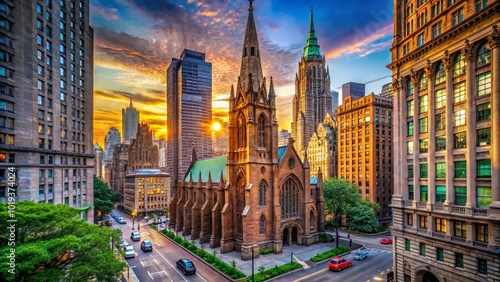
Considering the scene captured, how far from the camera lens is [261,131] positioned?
150ft

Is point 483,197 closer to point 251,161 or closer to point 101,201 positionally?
point 251,161

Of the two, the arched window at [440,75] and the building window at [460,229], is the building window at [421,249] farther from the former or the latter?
the arched window at [440,75]

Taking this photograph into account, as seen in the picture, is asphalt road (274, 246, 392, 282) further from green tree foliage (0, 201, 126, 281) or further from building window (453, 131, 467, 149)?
green tree foliage (0, 201, 126, 281)

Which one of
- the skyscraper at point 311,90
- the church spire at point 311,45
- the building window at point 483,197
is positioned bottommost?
the building window at point 483,197

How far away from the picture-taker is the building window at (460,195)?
2389cm

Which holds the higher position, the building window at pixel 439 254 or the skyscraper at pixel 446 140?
the skyscraper at pixel 446 140

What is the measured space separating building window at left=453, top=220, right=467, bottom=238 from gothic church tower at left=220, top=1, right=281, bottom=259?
79.6ft

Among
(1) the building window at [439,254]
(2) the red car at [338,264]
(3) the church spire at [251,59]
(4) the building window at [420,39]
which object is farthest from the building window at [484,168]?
(3) the church spire at [251,59]

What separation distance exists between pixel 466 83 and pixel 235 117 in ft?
106

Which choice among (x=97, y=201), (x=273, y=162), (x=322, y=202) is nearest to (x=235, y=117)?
(x=273, y=162)

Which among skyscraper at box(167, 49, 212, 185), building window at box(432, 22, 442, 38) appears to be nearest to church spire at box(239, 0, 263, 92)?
building window at box(432, 22, 442, 38)

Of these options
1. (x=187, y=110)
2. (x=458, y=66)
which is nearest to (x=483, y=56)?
(x=458, y=66)

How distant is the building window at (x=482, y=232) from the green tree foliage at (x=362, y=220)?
115 ft

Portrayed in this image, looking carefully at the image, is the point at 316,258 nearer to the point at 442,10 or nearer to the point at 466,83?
the point at 466,83
